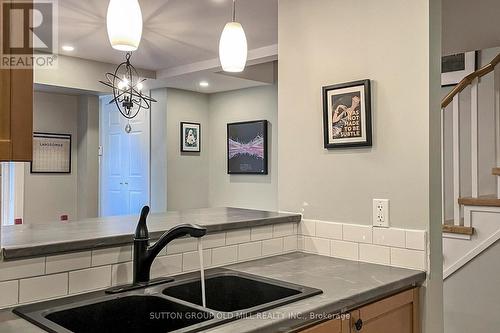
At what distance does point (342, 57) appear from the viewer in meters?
2.00

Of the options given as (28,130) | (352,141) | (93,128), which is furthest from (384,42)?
(93,128)

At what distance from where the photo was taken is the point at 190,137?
5902 millimetres

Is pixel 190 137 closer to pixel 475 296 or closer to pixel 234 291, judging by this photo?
pixel 475 296

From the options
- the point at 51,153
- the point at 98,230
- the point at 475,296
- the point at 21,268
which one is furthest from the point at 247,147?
the point at 21,268

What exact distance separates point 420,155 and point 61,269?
135 cm

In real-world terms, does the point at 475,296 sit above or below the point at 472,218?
below

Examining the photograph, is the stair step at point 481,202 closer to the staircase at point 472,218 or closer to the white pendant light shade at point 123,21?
the staircase at point 472,218

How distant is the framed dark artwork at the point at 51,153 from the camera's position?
4797mm

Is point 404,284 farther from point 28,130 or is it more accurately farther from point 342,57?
point 28,130

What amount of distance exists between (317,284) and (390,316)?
31 cm

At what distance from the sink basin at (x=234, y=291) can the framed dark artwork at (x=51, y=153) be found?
3.80 metres

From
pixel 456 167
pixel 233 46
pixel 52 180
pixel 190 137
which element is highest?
pixel 233 46

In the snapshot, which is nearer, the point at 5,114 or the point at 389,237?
the point at 5,114

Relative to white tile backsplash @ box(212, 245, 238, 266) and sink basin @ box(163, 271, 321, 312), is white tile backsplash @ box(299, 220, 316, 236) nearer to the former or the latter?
white tile backsplash @ box(212, 245, 238, 266)
